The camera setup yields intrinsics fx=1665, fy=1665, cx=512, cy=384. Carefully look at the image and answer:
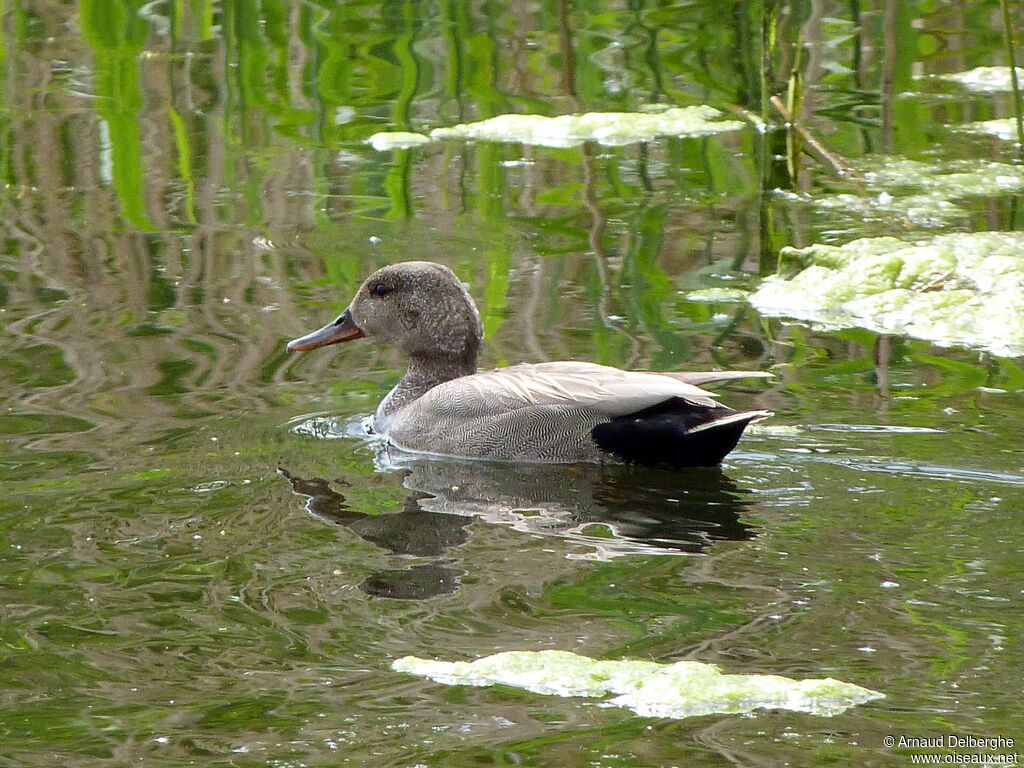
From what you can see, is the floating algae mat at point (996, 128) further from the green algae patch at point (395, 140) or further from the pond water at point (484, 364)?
the green algae patch at point (395, 140)

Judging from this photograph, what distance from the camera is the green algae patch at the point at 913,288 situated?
21.5 ft

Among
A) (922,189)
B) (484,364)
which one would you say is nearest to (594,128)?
(922,189)

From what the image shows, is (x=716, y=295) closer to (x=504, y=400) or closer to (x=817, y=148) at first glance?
(x=504, y=400)

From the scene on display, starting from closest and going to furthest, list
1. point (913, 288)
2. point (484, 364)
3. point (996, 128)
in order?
point (484, 364) < point (913, 288) < point (996, 128)

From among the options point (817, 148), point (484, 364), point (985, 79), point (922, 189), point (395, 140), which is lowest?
point (484, 364)

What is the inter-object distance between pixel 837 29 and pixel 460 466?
6.88m

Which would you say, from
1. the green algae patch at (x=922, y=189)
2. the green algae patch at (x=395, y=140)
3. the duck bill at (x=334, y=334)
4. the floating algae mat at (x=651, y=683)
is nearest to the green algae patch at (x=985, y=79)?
the green algae patch at (x=922, y=189)

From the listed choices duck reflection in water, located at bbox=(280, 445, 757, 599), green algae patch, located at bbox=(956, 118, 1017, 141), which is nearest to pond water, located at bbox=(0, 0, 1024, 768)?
duck reflection in water, located at bbox=(280, 445, 757, 599)

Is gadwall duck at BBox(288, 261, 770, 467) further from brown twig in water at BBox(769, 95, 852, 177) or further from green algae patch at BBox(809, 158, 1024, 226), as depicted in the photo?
brown twig in water at BBox(769, 95, 852, 177)

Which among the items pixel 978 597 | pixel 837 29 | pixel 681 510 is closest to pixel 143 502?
pixel 681 510

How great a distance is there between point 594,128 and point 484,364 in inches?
135

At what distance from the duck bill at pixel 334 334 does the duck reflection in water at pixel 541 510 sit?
832 mm

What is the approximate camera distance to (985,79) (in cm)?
1055

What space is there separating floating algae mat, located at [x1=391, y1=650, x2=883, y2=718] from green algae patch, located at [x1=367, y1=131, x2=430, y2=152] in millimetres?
6048
